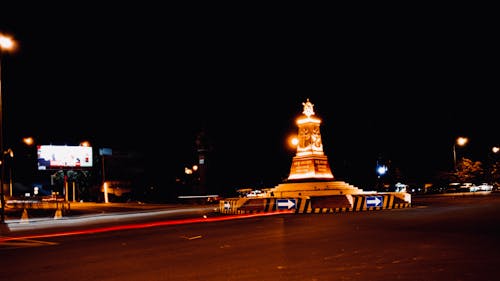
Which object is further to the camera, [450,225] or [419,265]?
[450,225]

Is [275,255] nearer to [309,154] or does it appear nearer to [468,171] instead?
[309,154]

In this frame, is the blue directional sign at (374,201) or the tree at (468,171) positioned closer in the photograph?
the blue directional sign at (374,201)

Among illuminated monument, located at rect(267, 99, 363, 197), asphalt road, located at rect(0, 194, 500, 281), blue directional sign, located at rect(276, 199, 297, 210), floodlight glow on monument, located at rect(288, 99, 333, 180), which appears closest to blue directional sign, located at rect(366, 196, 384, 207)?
blue directional sign, located at rect(276, 199, 297, 210)

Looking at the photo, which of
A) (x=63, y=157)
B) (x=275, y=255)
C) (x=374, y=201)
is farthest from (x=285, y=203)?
(x=63, y=157)

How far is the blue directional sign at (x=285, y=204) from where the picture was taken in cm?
2886

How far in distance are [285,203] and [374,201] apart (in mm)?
5372

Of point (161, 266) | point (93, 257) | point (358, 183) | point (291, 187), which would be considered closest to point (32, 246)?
point (93, 257)

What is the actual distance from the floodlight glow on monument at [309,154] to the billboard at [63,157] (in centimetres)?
2595

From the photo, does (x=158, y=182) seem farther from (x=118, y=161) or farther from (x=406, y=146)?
(x=406, y=146)

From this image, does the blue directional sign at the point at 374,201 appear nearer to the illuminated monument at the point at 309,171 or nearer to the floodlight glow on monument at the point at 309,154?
the illuminated monument at the point at 309,171

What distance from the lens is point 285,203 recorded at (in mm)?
29281

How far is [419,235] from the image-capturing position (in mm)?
14320

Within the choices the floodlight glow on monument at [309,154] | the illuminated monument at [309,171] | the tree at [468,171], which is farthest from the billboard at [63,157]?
the tree at [468,171]

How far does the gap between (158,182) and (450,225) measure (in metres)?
67.9
